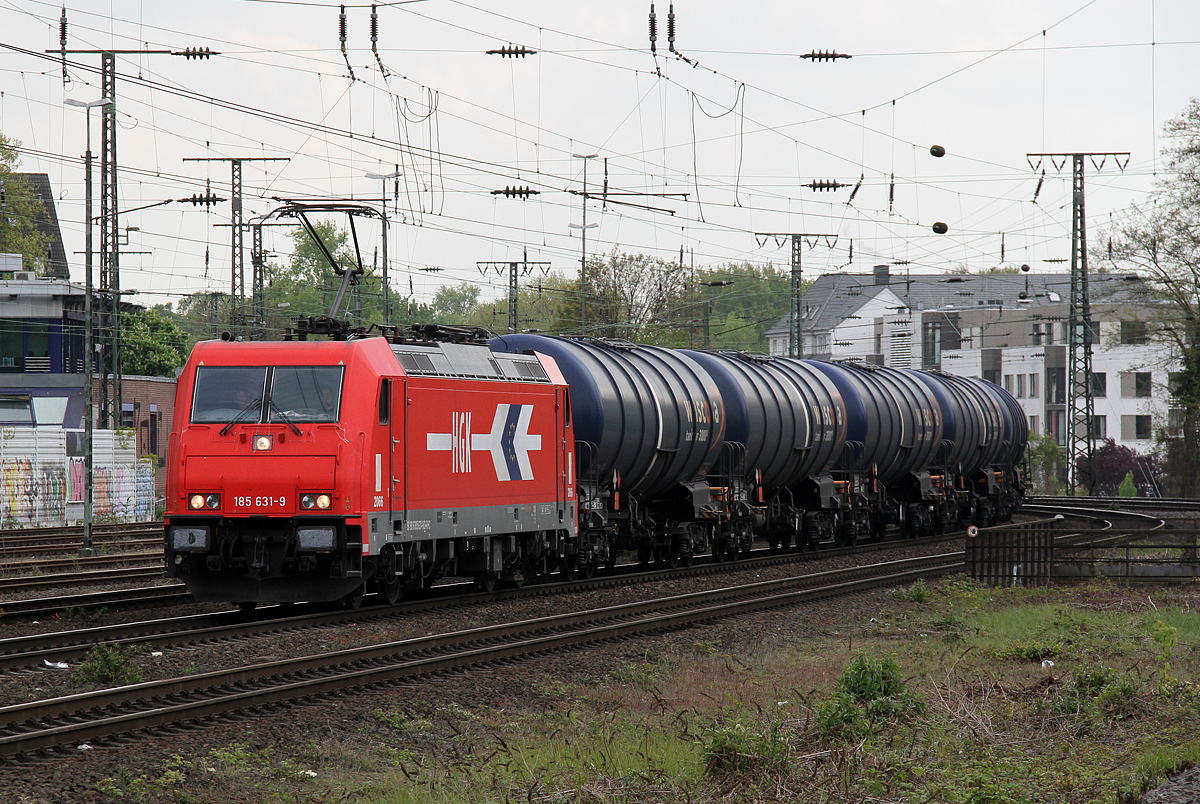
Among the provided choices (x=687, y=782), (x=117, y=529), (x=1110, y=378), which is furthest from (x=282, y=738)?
(x=1110, y=378)

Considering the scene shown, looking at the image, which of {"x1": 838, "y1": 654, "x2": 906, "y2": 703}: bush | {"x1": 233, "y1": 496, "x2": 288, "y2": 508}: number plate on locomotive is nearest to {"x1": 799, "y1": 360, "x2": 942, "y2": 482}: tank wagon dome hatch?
{"x1": 233, "y1": 496, "x2": 288, "y2": 508}: number plate on locomotive

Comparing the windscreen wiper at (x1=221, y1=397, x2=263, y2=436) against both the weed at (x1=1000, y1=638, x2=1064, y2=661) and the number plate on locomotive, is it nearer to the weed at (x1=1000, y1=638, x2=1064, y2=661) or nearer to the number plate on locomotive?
the number plate on locomotive

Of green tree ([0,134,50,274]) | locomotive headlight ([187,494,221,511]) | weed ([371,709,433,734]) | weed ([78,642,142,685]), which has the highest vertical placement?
green tree ([0,134,50,274])

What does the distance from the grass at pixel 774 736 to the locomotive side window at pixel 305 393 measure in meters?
4.40

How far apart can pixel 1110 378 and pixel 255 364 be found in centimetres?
7227

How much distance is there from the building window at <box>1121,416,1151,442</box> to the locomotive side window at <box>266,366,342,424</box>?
70.9 m

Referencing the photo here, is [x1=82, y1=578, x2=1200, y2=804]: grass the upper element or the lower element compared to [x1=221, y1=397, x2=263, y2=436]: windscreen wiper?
lower

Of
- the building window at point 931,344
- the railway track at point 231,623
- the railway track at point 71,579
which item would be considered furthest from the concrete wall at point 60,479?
the building window at point 931,344

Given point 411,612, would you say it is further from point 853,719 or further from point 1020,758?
point 1020,758

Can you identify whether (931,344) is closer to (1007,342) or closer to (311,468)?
(1007,342)

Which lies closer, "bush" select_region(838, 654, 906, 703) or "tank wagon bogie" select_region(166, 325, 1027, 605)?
"bush" select_region(838, 654, 906, 703)

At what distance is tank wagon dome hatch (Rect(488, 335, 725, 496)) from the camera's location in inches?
816

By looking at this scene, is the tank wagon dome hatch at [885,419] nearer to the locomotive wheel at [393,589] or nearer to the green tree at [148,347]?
Result: the locomotive wheel at [393,589]

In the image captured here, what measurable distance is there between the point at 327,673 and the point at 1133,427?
73.9m
